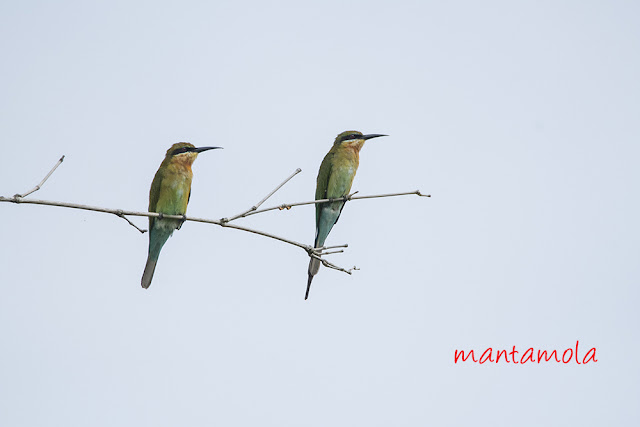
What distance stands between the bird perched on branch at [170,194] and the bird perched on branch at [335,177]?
1167 millimetres

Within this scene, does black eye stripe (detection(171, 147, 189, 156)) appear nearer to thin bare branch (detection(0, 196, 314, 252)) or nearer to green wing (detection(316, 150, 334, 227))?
green wing (detection(316, 150, 334, 227))

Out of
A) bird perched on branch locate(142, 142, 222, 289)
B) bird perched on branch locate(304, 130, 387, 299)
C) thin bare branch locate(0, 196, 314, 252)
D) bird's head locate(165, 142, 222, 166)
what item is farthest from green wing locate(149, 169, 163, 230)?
thin bare branch locate(0, 196, 314, 252)

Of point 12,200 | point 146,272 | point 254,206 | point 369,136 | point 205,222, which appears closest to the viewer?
point 12,200

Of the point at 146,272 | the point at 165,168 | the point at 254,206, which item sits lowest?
the point at 146,272

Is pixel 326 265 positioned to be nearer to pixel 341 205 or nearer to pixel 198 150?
pixel 198 150

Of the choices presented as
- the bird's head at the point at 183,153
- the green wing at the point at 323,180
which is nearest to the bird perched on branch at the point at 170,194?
the bird's head at the point at 183,153

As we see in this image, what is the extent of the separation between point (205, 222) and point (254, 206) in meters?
0.28

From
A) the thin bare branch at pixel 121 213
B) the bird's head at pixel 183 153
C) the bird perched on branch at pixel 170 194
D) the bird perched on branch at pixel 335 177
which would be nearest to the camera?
the thin bare branch at pixel 121 213

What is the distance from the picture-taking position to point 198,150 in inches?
199

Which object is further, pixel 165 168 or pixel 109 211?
pixel 165 168

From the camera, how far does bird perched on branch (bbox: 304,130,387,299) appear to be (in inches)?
234

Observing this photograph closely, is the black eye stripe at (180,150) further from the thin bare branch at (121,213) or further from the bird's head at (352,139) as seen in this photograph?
the thin bare branch at (121,213)

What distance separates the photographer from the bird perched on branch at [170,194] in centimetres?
511

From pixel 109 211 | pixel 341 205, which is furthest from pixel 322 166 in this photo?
pixel 109 211
